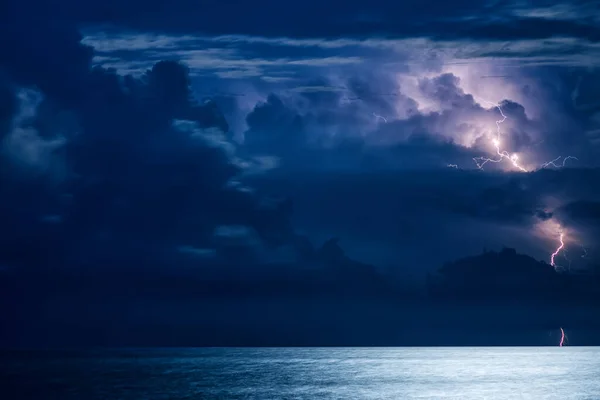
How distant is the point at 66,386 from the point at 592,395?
88.6m

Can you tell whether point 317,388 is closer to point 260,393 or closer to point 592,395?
point 260,393

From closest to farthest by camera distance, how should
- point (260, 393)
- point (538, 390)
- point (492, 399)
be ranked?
point (492, 399) < point (260, 393) < point (538, 390)

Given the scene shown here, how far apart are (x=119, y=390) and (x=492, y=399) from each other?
5955 centimetres

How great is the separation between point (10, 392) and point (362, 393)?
181 ft

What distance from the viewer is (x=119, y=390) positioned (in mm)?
120875

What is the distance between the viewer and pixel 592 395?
114 m

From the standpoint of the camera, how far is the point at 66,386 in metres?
130

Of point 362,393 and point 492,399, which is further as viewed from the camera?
point 362,393

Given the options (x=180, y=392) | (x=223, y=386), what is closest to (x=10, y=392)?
(x=180, y=392)

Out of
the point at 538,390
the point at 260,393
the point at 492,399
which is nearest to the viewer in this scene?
the point at 492,399

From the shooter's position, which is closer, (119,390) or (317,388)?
(119,390)

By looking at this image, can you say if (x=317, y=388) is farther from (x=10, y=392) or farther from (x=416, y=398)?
(x=10, y=392)

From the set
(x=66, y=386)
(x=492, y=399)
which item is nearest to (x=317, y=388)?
(x=492, y=399)

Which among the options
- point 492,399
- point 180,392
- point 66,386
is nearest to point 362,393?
point 492,399
